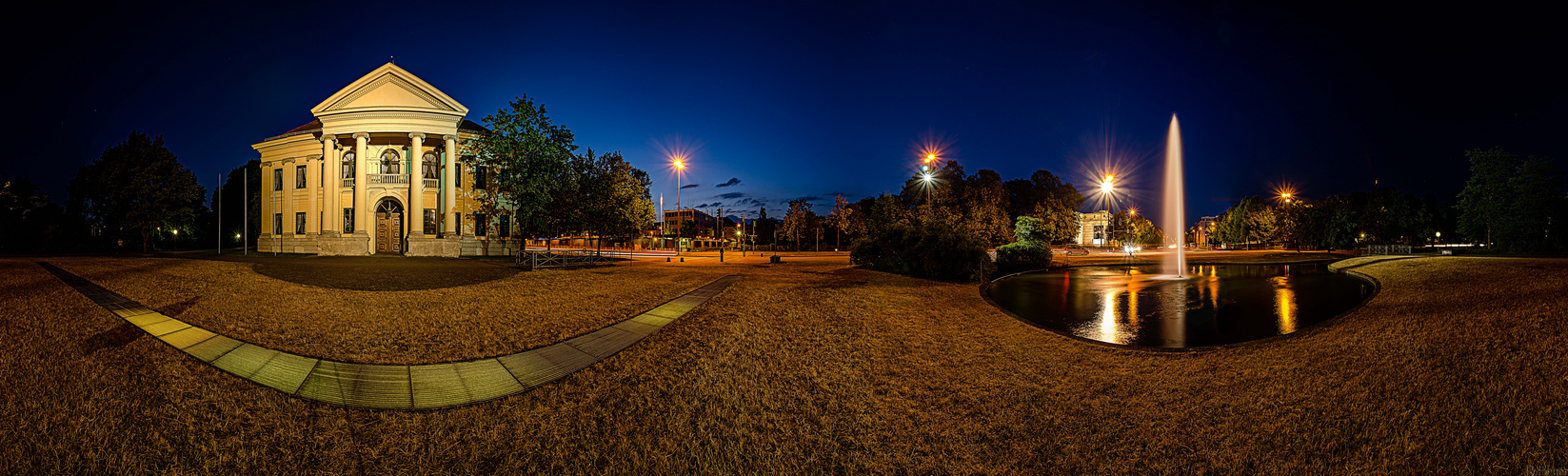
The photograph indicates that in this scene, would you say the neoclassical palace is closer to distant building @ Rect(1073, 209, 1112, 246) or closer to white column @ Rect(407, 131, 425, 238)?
white column @ Rect(407, 131, 425, 238)

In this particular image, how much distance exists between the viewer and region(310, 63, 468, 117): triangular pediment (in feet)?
108

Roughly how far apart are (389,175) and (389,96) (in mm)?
5434

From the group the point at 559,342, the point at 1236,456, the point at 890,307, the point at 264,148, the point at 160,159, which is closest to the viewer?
the point at 1236,456

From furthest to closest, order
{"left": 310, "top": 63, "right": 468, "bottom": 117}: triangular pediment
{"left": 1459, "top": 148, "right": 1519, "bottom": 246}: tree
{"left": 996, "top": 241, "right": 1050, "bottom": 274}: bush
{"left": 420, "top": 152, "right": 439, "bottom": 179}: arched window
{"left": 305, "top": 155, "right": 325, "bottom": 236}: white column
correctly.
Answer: {"left": 305, "top": 155, "right": 325, "bottom": 236}: white column → {"left": 420, "top": 152, "right": 439, "bottom": 179}: arched window → {"left": 310, "top": 63, "right": 468, "bottom": 117}: triangular pediment → {"left": 1459, "top": 148, "right": 1519, "bottom": 246}: tree → {"left": 996, "top": 241, "right": 1050, "bottom": 274}: bush

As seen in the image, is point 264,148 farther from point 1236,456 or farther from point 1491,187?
point 1491,187

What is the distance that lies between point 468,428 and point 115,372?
14.3 ft

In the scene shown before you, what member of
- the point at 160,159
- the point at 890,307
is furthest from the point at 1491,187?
the point at 160,159

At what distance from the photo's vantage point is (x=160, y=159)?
35.9 meters

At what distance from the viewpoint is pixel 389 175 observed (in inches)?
1380

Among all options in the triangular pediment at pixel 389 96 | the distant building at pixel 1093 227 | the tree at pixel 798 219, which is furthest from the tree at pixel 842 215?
the distant building at pixel 1093 227

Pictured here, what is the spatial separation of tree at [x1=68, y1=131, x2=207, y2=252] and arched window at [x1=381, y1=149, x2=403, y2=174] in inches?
611

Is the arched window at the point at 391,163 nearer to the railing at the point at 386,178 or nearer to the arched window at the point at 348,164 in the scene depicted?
the railing at the point at 386,178

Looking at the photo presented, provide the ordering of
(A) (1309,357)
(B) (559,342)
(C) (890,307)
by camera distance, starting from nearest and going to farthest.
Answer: (A) (1309,357) < (B) (559,342) < (C) (890,307)

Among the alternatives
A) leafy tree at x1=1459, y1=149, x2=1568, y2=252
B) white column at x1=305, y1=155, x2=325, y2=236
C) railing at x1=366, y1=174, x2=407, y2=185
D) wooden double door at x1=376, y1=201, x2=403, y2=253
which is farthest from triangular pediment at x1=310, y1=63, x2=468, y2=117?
leafy tree at x1=1459, y1=149, x2=1568, y2=252
